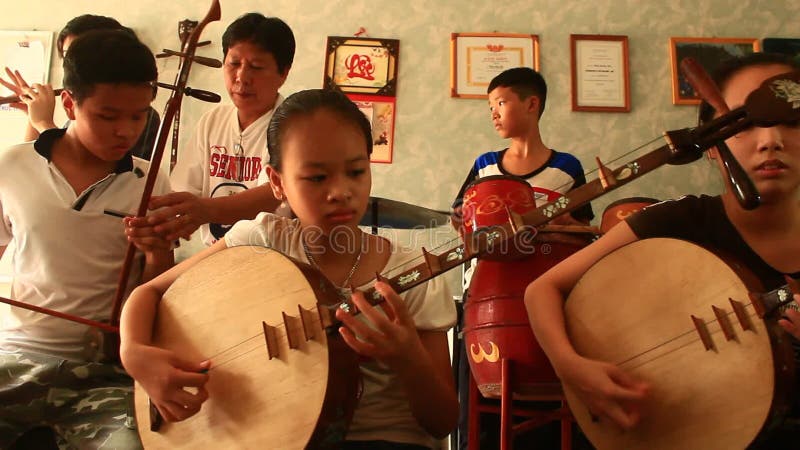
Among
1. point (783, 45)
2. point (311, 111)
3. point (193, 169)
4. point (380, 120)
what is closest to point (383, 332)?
point (311, 111)

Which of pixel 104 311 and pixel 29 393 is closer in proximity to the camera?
pixel 29 393

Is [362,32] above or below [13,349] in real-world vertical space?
above

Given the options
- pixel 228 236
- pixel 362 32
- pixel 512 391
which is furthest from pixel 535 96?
pixel 228 236

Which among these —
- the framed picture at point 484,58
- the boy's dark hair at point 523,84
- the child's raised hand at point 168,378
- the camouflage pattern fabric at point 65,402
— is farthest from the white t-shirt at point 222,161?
the framed picture at point 484,58

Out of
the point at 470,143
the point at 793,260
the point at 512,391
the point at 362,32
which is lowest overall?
the point at 512,391

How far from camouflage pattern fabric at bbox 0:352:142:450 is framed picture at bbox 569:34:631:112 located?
2.46 m

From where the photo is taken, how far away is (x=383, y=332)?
3.33 feet

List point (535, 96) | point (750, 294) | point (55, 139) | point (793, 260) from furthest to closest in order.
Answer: point (535, 96)
point (55, 139)
point (793, 260)
point (750, 294)

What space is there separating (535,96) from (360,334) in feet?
5.96

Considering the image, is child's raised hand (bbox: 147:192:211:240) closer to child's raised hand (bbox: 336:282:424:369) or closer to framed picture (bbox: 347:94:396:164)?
child's raised hand (bbox: 336:282:424:369)

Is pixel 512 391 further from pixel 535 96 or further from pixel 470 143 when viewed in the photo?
pixel 470 143

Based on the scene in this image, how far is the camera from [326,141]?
1249 mm

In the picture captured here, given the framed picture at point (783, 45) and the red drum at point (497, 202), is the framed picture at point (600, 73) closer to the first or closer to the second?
the framed picture at point (783, 45)

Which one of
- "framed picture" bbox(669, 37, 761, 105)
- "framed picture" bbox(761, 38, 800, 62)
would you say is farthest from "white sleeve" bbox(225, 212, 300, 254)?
"framed picture" bbox(761, 38, 800, 62)
